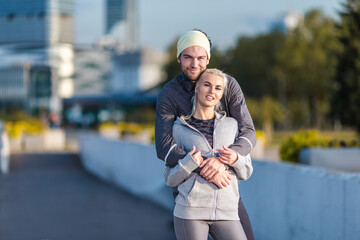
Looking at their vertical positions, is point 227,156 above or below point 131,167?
above

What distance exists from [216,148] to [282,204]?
3.32 meters

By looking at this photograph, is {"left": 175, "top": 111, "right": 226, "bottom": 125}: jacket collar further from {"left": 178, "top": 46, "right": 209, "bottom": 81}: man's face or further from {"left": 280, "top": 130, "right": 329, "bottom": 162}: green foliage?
{"left": 280, "top": 130, "right": 329, "bottom": 162}: green foliage

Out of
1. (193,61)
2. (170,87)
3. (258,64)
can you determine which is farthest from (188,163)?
(258,64)

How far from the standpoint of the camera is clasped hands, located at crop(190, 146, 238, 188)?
129 inches

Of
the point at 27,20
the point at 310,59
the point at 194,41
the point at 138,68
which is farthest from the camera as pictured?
the point at 138,68

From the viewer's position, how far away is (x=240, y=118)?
3506mm

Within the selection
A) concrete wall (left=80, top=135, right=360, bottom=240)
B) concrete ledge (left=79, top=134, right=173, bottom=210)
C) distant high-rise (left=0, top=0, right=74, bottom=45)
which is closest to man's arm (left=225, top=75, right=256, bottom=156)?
concrete wall (left=80, top=135, right=360, bottom=240)

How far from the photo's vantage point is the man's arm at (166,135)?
3.36 meters

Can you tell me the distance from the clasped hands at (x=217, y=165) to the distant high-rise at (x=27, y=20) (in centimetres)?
369

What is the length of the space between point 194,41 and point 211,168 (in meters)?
0.72

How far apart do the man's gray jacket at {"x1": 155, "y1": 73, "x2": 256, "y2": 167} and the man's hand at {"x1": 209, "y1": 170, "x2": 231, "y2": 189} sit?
5.6 inches

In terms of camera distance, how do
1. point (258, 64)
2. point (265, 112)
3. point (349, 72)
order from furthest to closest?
point (258, 64) → point (265, 112) → point (349, 72)

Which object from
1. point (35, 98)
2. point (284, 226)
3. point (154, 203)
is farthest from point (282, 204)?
point (35, 98)

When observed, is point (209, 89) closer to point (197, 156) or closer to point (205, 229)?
point (197, 156)
